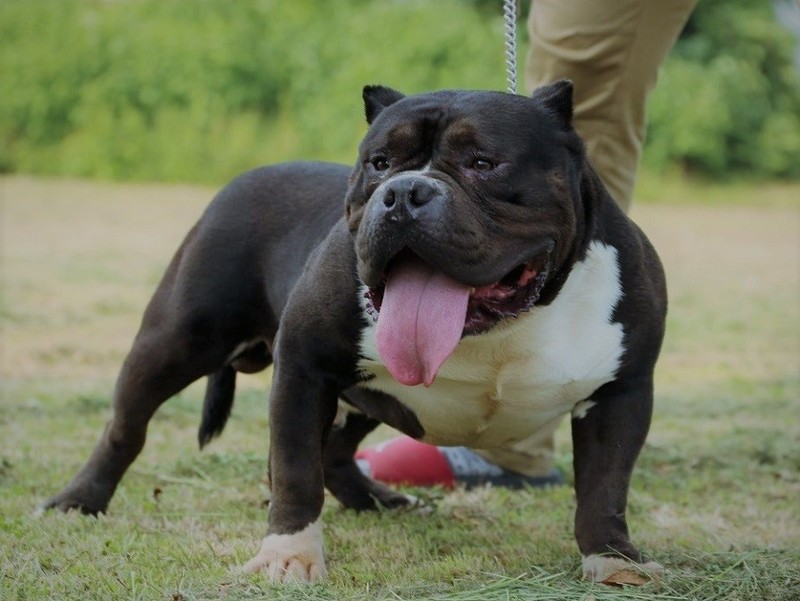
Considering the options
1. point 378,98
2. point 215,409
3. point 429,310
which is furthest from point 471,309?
point 215,409

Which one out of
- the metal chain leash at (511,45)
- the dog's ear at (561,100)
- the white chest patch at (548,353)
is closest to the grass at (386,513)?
the white chest patch at (548,353)

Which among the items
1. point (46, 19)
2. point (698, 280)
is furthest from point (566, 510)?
point (46, 19)

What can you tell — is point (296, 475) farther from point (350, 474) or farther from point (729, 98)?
point (729, 98)

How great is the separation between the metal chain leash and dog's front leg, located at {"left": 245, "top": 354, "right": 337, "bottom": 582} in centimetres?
104

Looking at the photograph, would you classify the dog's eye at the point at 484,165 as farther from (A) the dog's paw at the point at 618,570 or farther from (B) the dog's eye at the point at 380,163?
(A) the dog's paw at the point at 618,570

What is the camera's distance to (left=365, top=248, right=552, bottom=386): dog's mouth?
2.96 m

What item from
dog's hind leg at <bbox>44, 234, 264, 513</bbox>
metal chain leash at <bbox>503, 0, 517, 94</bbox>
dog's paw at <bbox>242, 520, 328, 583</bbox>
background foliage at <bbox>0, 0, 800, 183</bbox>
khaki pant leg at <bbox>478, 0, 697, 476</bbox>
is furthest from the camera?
background foliage at <bbox>0, 0, 800, 183</bbox>

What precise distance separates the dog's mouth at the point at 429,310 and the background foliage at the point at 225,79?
49.7ft

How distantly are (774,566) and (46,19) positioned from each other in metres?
18.2

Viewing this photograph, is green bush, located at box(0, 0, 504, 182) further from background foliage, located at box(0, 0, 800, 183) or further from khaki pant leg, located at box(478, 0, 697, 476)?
khaki pant leg, located at box(478, 0, 697, 476)

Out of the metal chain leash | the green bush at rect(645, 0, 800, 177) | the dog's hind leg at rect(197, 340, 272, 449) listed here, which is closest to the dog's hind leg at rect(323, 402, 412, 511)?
the dog's hind leg at rect(197, 340, 272, 449)

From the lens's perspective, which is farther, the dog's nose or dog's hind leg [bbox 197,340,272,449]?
dog's hind leg [bbox 197,340,272,449]

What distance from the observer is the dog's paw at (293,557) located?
3.23 meters

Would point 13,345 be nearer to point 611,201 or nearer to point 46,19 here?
point 611,201
